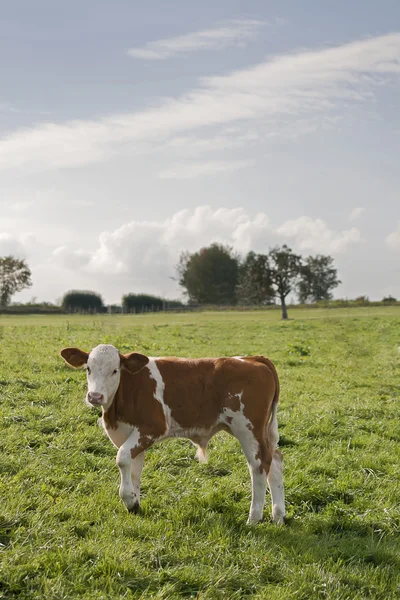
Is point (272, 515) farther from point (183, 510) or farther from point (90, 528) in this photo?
point (90, 528)

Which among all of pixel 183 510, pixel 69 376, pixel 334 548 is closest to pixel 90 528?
pixel 183 510

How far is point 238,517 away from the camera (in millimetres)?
6703

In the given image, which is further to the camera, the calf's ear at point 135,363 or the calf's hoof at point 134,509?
the calf's ear at point 135,363

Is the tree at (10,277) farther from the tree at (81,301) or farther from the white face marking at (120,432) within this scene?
the white face marking at (120,432)

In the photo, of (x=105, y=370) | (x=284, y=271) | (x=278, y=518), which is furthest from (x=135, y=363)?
(x=284, y=271)

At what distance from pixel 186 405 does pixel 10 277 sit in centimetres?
10715

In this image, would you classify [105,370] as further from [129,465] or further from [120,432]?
[129,465]

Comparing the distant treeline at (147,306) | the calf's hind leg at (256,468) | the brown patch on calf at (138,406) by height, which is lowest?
the calf's hind leg at (256,468)

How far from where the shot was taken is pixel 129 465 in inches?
253

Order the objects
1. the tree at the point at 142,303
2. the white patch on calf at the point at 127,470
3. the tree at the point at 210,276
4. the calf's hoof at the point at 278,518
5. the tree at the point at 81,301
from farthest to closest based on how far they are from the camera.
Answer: the tree at the point at 210,276 < the tree at the point at 81,301 < the tree at the point at 142,303 < the calf's hoof at the point at 278,518 < the white patch on calf at the point at 127,470

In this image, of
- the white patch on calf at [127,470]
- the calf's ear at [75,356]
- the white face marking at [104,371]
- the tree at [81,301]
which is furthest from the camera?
the tree at [81,301]

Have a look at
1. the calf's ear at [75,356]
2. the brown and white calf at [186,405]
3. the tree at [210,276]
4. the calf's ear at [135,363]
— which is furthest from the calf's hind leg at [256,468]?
the tree at [210,276]

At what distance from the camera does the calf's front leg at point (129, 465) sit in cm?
641

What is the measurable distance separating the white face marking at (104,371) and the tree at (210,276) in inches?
3922
